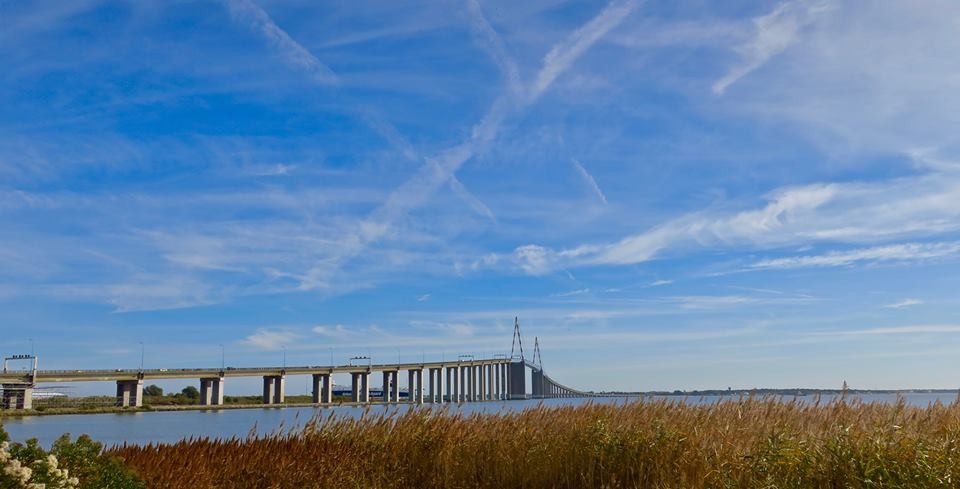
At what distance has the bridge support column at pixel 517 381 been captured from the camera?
18725 centimetres

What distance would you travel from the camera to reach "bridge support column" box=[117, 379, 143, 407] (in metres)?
102

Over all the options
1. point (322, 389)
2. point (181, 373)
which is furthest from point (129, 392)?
point (322, 389)

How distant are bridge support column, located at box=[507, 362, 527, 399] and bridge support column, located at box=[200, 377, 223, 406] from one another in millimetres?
84035

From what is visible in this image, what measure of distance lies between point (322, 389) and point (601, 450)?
408ft

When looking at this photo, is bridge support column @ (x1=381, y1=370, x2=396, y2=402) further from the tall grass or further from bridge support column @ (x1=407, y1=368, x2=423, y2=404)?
the tall grass

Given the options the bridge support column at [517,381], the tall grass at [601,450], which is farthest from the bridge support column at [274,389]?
the tall grass at [601,450]

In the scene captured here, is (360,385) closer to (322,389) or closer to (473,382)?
(322,389)

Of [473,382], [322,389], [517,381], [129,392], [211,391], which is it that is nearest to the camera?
[129,392]

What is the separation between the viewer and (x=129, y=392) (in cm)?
10312

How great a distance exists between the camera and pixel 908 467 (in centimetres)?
970

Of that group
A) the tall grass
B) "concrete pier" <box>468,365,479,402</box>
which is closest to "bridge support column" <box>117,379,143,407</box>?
"concrete pier" <box>468,365,479,402</box>

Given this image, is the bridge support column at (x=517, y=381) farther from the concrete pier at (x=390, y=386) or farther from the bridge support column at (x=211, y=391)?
the bridge support column at (x=211, y=391)

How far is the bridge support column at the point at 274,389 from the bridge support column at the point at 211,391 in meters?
8.28

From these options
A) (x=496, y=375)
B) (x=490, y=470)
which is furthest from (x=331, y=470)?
(x=496, y=375)
